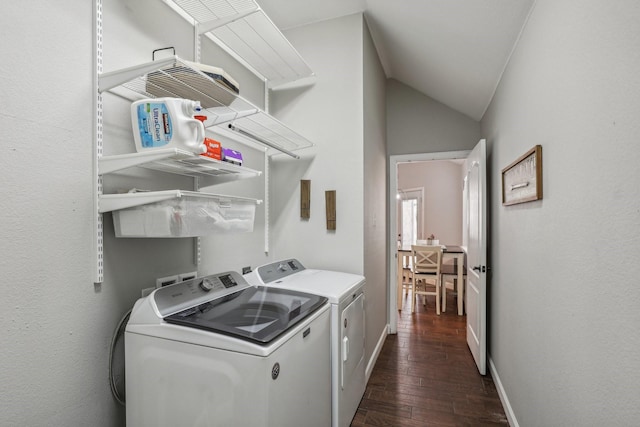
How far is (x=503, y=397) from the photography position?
2201mm

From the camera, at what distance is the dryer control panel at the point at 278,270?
1.94 meters

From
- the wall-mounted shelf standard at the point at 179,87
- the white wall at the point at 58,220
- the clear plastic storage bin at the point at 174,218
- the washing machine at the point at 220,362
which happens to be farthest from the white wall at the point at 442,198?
the white wall at the point at 58,220

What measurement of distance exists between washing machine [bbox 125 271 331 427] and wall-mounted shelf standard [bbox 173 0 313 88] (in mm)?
1379

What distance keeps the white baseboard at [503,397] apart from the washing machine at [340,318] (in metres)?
0.93

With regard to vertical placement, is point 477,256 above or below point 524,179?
below

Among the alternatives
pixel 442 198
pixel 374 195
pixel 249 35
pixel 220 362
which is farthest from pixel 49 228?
pixel 442 198

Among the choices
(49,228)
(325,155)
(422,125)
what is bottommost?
(49,228)

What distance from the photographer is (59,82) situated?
3.74ft

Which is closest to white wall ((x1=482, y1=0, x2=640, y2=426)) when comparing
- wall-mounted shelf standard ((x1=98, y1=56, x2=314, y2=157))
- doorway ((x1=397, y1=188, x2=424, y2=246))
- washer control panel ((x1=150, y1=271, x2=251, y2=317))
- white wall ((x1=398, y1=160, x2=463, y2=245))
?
wall-mounted shelf standard ((x1=98, y1=56, x2=314, y2=157))

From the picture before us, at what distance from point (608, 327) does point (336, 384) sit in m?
1.21

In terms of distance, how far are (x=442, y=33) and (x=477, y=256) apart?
1.82 meters

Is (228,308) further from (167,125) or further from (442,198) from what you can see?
(442,198)

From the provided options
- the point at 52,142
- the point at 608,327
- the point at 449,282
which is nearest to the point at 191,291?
the point at 52,142

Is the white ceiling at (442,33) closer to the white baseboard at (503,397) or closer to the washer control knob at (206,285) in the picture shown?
the washer control knob at (206,285)
